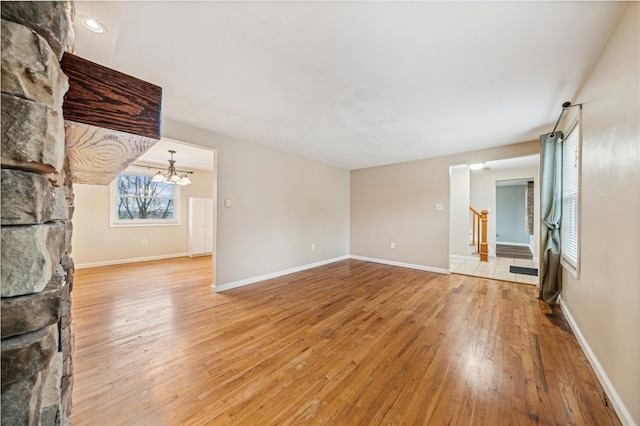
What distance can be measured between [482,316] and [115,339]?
366cm

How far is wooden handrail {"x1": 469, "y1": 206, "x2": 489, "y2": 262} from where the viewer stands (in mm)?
5488

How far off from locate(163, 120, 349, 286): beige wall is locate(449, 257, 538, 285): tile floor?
2.61 metres

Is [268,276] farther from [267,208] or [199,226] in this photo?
[199,226]

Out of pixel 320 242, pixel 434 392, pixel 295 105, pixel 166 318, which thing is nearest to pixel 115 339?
pixel 166 318

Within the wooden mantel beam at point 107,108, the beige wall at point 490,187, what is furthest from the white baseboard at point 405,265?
the wooden mantel beam at point 107,108

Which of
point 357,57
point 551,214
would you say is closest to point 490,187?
point 551,214

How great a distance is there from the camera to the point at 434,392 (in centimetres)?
152

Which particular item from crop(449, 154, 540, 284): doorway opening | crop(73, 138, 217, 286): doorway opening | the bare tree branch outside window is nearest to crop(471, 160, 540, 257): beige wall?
crop(449, 154, 540, 284): doorway opening

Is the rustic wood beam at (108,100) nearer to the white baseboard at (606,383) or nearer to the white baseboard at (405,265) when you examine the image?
the white baseboard at (606,383)

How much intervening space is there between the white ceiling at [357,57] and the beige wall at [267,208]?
0.70 meters

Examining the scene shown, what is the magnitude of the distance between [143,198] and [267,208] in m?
3.67

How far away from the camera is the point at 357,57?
1746 millimetres

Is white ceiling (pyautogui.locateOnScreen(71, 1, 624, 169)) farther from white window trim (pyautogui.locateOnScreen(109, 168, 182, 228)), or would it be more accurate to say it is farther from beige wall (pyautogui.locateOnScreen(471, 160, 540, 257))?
beige wall (pyautogui.locateOnScreen(471, 160, 540, 257))

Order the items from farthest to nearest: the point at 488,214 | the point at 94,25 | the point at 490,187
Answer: the point at 490,187, the point at 488,214, the point at 94,25
